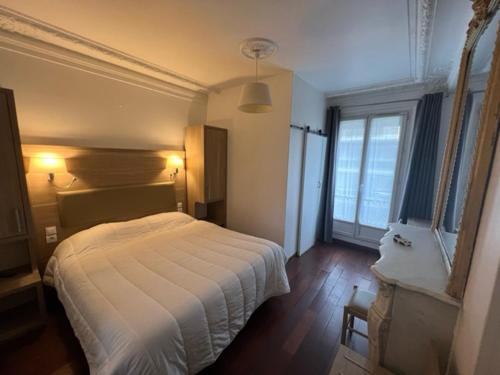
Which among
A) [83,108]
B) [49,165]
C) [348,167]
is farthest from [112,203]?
[348,167]

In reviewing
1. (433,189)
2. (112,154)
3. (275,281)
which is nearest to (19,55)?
(112,154)

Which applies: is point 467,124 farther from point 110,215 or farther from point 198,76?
point 110,215

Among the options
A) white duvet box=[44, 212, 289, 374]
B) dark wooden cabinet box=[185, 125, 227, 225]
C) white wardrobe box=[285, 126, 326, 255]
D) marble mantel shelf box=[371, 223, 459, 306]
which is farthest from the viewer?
dark wooden cabinet box=[185, 125, 227, 225]

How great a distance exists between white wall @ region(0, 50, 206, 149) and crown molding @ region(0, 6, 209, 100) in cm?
7

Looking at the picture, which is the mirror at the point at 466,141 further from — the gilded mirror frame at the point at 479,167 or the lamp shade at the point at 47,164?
the lamp shade at the point at 47,164

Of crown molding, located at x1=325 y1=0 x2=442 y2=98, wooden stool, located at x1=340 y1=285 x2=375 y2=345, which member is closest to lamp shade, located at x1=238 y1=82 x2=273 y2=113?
crown molding, located at x1=325 y1=0 x2=442 y2=98

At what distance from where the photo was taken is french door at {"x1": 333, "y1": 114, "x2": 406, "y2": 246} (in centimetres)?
337

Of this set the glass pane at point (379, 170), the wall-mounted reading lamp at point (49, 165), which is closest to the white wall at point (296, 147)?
the glass pane at point (379, 170)

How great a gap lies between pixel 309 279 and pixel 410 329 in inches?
69.6

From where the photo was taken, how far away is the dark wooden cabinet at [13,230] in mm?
1697

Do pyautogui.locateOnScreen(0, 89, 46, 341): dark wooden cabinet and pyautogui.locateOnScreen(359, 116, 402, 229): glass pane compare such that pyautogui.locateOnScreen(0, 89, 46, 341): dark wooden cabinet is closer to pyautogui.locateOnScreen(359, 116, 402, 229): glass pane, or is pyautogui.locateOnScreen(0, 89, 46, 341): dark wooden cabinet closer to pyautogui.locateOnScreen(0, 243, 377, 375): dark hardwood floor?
pyautogui.locateOnScreen(0, 243, 377, 375): dark hardwood floor

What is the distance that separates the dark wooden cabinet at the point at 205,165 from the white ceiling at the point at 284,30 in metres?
0.93

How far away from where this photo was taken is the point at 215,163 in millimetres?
3326

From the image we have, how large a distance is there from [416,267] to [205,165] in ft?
8.85
